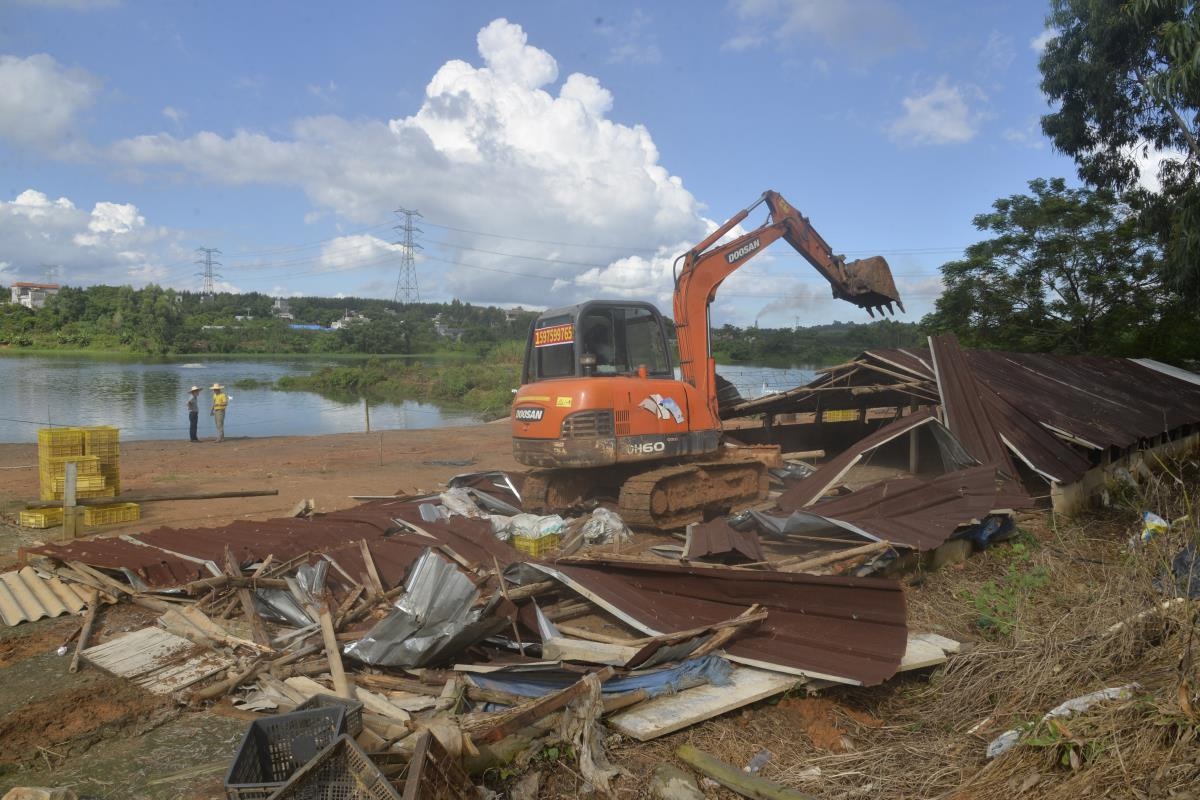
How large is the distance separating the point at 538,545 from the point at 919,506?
13.2 feet

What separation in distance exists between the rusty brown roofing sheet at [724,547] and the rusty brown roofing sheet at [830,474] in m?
1.34

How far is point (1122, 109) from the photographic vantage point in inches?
645

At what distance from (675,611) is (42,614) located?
5.61 m

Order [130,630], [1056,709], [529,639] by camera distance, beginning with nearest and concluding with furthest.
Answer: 1. [1056,709]
2. [529,639]
3. [130,630]

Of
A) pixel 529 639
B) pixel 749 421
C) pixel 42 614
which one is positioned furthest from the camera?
pixel 749 421

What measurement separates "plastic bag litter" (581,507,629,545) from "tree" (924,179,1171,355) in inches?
799

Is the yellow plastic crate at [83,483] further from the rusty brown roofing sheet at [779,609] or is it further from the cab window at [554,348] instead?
the rusty brown roofing sheet at [779,609]

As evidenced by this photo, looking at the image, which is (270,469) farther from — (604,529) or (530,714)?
(530,714)

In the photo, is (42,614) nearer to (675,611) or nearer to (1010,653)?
(675,611)

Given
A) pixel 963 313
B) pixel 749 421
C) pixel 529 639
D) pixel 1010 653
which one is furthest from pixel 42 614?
pixel 963 313

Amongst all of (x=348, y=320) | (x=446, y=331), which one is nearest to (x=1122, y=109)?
(x=446, y=331)

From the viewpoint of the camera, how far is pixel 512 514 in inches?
406

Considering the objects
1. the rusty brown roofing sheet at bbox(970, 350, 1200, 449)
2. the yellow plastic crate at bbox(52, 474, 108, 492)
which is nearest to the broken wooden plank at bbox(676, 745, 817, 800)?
the rusty brown roofing sheet at bbox(970, 350, 1200, 449)

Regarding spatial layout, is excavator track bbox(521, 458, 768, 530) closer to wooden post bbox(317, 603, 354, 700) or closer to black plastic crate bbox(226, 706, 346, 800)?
wooden post bbox(317, 603, 354, 700)
